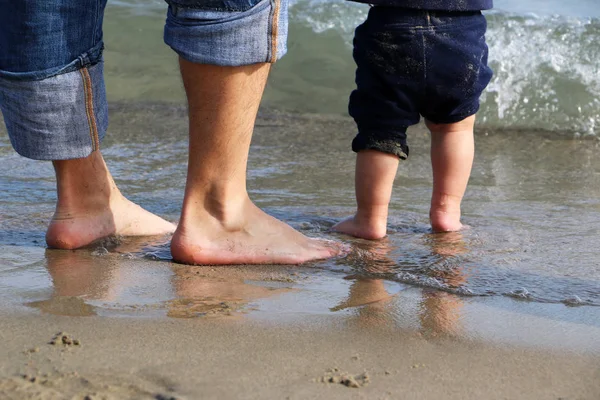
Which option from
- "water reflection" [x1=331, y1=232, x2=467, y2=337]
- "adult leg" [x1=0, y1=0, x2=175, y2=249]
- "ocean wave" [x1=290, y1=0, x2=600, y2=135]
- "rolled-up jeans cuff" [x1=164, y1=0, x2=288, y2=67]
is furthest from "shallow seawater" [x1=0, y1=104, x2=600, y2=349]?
"ocean wave" [x1=290, y1=0, x2=600, y2=135]

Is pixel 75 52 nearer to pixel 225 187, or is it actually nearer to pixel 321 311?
pixel 225 187

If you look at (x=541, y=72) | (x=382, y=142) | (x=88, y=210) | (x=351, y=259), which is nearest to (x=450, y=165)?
(x=382, y=142)

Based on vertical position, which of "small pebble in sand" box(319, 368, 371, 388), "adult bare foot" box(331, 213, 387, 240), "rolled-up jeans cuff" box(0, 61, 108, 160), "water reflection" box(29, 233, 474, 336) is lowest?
"adult bare foot" box(331, 213, 387, 240)

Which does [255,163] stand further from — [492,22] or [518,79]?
[492,22]

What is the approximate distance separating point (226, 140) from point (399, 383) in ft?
3.01

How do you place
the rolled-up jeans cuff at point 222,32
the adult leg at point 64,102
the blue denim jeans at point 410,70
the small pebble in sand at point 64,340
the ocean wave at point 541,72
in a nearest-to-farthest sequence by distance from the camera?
the small pebble in sand at point 64,340 → the rolled-up jeans cuff at point 222,32 → the adult leg at point 64,102 → the blue denim jeans at point 410,70 → the ocean wave at point 541,72

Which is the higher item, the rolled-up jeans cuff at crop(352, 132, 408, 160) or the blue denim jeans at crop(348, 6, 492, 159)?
the blue denim jeans at crop(348, 6, 492, 159)

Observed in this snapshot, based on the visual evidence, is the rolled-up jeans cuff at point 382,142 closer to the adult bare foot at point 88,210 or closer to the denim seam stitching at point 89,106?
the adult bare foot at point 88,210

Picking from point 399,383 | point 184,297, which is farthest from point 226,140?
point 399,383

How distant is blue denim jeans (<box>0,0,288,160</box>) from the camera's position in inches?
80.0

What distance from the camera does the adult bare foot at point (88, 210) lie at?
2344 millimetres

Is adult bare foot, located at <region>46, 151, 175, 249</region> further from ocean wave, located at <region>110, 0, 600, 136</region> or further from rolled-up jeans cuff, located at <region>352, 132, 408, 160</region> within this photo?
ocean wave, located at <region>110, 0, 600, 136</region>

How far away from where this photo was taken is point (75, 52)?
222cm

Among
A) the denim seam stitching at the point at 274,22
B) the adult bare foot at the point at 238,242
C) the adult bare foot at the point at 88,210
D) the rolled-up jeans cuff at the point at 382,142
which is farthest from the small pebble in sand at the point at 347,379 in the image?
the rolled-up jeans cuff at the point at 382,142
